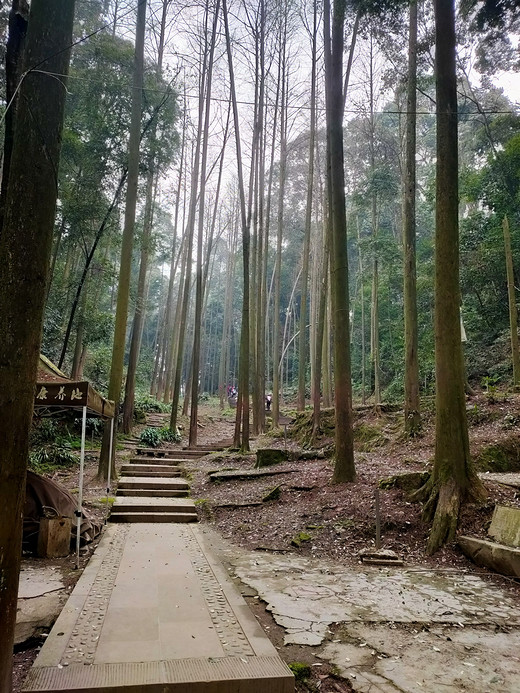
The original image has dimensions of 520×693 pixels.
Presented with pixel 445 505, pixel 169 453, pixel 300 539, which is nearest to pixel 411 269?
pixel 445 505

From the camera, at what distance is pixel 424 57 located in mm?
8898

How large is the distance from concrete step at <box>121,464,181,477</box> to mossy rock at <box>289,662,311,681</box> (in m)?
7.06

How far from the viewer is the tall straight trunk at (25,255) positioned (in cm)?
180

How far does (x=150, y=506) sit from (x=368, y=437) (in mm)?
5869

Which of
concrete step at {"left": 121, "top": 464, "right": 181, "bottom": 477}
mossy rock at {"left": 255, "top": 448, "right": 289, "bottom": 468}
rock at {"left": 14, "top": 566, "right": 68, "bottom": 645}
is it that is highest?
mossy rock at {"left": 255, "top": 448, "right": 289, "bottom": 468}

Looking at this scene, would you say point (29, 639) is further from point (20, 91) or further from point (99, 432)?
point (99, 432)

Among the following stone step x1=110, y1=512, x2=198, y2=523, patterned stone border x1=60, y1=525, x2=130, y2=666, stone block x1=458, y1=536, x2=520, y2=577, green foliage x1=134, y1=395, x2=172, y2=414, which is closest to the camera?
patterned stone border x1=60, y1=525, x2=130, y2=666

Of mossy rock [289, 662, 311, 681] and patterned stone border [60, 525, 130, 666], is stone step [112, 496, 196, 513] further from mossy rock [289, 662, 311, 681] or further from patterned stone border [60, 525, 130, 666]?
mossy rock [289, 662, 311, 681]

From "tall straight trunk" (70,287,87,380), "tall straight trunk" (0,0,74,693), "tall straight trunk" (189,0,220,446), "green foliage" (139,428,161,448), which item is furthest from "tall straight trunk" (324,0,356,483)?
"tall straight trunk" (70,287,87,380)

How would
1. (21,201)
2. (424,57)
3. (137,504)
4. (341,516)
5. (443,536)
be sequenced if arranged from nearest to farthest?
(21,201)
(443,536)
(341,516)
(137,504)
(424,57)

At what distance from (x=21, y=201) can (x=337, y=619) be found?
10.3ft

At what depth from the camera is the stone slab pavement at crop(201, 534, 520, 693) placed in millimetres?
2277

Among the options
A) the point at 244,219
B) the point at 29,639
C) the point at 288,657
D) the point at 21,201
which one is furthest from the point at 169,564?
the point at 244,219

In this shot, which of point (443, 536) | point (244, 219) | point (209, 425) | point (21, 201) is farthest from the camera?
point (209, 425)
